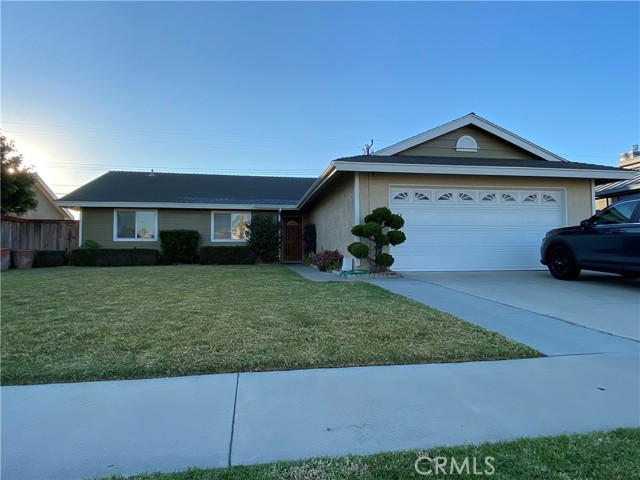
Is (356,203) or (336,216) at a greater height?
(356,203)

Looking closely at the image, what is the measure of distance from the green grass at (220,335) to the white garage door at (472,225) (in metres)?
4.11

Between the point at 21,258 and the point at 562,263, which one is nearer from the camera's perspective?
the point at 562,263

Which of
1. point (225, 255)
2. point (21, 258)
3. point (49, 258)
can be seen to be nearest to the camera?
point (21, 258)

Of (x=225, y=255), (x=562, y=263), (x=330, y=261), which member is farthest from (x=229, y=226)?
(x=562, y=263)

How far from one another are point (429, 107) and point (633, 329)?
1481 centimetres

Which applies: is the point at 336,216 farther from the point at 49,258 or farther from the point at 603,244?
the point at 49,258

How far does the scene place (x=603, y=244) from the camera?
7.53 meters

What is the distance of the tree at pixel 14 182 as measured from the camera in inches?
561

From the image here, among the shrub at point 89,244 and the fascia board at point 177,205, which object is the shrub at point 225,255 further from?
the shrub at point 89,244

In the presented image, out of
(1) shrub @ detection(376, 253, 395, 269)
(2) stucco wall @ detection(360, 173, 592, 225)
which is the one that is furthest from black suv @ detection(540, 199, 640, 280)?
(1) shrub @ detection(376, 253, 395, 269)

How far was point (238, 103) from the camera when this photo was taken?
52.2 ft

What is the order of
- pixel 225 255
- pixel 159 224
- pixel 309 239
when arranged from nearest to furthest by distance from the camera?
pixel 225 255
pixel 309 239
pixel 159 224

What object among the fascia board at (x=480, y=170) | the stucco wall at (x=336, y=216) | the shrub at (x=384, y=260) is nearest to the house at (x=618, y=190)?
the fascia board at (x=480, y=170)

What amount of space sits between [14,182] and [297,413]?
17.3 meters
